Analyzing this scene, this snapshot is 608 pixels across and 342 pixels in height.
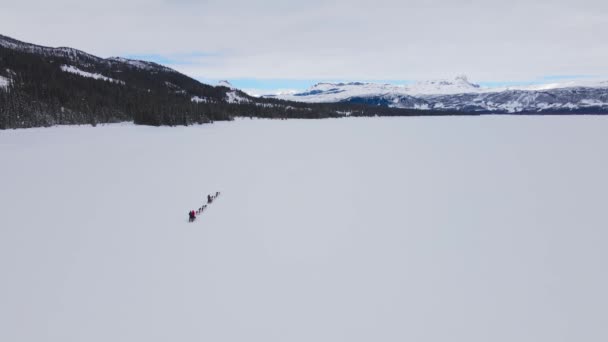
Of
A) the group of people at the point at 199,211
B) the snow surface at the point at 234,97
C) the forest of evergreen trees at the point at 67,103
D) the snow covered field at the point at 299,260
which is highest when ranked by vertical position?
the snow surface at the point at 234,97

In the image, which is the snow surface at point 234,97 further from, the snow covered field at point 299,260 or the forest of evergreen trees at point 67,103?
the snow covered field at point 299,260

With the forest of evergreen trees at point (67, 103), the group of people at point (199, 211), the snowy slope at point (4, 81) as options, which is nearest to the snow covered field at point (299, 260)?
the group of people at point (199, 211)

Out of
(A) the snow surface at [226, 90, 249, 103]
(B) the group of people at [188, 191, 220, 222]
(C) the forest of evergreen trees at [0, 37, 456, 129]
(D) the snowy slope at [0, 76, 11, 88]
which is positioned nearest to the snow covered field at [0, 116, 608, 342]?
(B) the group of people at [188, 191, 220, 222]

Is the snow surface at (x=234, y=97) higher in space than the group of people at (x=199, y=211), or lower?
higher

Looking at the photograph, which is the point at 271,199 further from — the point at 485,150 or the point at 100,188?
the point at 485,150

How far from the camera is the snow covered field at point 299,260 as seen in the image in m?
7.81

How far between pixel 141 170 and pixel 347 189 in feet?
47.5

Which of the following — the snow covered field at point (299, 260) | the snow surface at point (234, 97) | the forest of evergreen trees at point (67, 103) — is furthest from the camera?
the snow surface at point (234, 97)

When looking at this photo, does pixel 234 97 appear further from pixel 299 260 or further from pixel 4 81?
pixel 299 260

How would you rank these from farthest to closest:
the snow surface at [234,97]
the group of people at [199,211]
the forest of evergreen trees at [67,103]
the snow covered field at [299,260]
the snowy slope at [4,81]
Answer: the snow surface at [234,97] < the snowy slope at [4,81] < the forest of evergreen trees at [67,103] < the group of people at [199,211] < the snow covered field at [299,260]

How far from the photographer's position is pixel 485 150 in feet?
135

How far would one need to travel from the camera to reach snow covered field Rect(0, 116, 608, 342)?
7809mm

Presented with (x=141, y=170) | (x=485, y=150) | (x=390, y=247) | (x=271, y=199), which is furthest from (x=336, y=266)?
(x=485, y=150)

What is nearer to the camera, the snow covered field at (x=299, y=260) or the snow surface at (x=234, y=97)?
the snow covered field at (x=299, y=260)
